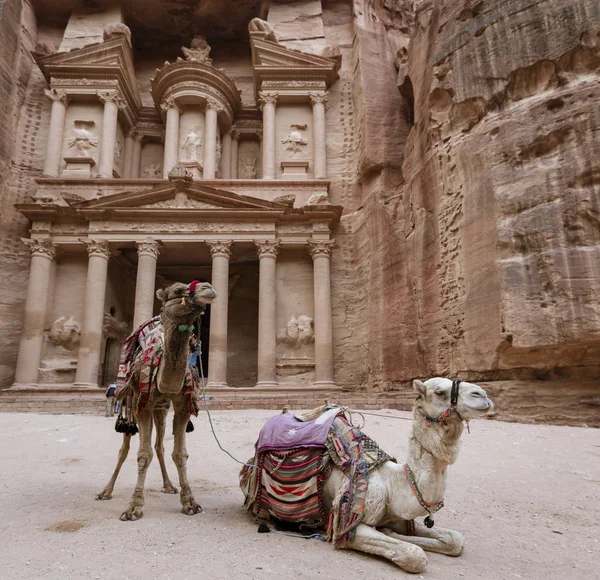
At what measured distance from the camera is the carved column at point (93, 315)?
18.9 metres

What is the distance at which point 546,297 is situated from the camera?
10797mm

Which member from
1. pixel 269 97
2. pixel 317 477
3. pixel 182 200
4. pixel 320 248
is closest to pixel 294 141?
pixel 269 97

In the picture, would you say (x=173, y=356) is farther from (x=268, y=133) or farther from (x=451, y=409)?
(x=268, y=133)

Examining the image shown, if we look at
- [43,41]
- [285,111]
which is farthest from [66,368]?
[43,41]

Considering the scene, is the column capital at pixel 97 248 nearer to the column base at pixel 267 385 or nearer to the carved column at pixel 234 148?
the column base at pixel 267 385

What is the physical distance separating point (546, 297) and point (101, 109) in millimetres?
22867

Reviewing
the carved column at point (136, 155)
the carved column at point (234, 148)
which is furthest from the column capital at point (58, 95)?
the carved column at point (234, 148)

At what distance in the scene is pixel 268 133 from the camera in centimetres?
2367

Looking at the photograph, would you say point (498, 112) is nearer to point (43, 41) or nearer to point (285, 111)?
point (285, 111)

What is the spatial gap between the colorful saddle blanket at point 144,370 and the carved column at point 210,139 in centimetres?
1865

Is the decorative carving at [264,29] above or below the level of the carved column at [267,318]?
above

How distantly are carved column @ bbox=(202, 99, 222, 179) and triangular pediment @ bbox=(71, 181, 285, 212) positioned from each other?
284cm

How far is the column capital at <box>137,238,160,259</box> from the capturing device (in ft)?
66.2

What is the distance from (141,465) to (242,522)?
1.25m
